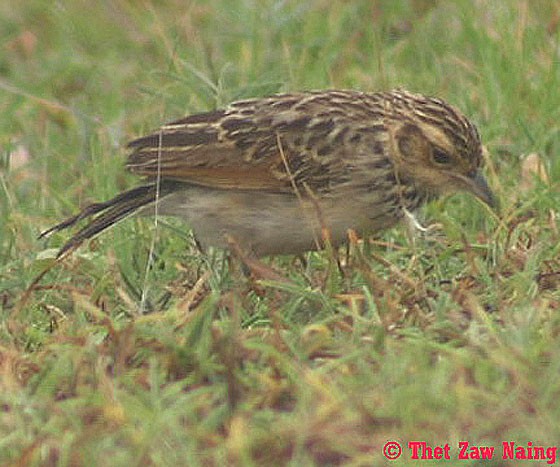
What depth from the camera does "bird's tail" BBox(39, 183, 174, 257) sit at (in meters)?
7.38

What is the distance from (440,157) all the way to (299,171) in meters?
0.63

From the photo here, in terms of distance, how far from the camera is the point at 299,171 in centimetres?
735

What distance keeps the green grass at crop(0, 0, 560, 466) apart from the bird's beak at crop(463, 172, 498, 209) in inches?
5.3

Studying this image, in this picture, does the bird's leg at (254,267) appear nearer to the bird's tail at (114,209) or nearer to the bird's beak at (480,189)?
the bird's tail at (114,209)

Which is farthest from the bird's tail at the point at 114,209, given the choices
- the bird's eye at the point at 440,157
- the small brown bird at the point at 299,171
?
the bird's eye at the point at 440,157

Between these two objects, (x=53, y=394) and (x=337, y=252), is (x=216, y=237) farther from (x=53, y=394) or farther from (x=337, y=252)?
(x=53, y=394)

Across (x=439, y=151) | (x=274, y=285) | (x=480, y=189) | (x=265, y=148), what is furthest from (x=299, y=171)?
(x=274, y=285)

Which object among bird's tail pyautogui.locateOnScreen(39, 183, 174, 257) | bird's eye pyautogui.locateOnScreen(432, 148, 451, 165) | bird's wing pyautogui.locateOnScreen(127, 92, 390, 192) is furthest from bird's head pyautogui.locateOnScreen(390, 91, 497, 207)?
bird's tail pyautogui.locateOnScreen(39, 183, 174, 257)

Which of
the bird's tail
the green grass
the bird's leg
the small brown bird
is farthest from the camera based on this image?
the bird's tail

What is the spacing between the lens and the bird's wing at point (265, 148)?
24.1 ft

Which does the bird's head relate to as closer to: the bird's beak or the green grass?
the bird's beak

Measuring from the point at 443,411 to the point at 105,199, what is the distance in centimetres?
348

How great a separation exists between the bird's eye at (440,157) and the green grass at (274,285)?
1.23 feet

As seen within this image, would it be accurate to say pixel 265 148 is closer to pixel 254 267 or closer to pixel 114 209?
pixel 114 209
